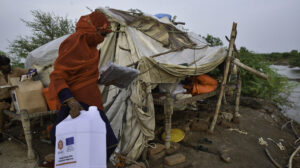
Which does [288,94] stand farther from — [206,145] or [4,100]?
[4,100]

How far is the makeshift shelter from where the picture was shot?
305 centimetres

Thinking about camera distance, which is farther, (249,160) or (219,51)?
(219,51)

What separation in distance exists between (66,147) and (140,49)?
2.74 meters

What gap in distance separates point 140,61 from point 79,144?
1.84m

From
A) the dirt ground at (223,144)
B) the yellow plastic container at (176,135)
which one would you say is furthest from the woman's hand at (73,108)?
the yellow plastic container at (176,135)

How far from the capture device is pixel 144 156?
10.2 ft

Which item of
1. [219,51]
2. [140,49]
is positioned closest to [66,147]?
[140,49]

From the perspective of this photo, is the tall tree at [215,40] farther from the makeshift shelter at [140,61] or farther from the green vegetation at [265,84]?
the makeshift shelter at [140,61]

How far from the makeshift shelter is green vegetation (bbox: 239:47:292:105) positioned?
324cm

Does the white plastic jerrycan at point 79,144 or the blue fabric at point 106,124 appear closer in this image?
the white plastic jerrycan at point 79,144

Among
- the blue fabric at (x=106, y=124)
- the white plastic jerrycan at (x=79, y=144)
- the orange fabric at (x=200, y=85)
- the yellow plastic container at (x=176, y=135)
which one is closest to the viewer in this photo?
the white plastic jerrycan at (x=79, y=144)

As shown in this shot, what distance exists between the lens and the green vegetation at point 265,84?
6.82 metres

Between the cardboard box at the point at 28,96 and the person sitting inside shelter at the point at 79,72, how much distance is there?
1647mm

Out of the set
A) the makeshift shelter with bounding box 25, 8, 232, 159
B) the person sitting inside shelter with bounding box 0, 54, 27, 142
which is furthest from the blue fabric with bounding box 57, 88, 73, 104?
the person sitting inside shelter with bounding box 0, 54, 27, 142
